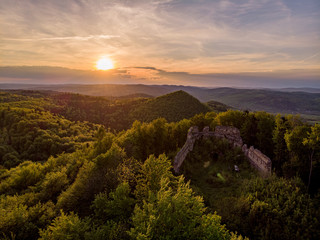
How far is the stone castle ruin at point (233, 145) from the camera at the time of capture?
1024 inches

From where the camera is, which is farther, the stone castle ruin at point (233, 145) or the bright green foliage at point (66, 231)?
the stone castle ruin at point (233, 145)

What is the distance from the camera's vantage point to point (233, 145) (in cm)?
3569

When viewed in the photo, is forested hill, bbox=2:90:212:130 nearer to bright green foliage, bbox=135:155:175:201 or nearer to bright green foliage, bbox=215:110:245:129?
bright green foliage, bbox=215:110:245:129

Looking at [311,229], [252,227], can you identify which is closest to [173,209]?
[252,227]

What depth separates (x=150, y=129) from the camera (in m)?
37.7

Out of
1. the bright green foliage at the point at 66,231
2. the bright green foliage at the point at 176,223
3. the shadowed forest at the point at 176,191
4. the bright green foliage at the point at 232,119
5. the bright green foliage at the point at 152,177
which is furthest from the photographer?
the bright green foliage at the point at 232,119

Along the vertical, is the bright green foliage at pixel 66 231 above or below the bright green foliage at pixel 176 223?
below

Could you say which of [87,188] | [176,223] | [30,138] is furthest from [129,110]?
[176,223]

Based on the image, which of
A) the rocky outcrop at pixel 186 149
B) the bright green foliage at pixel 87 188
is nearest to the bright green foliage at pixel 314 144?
the rocky outcrop at pixel 186 149

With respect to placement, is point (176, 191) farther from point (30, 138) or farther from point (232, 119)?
point (30, 138)

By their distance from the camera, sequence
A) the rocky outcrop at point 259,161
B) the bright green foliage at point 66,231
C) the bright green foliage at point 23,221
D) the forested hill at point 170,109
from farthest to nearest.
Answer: the forested hill at point 170,109 < the rocky outcrop at point 259,161 < the bright green foliage at point 23,221 < the bright green foliage at point 66,231

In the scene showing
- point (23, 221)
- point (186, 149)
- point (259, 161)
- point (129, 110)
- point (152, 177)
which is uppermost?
point (152, 177)

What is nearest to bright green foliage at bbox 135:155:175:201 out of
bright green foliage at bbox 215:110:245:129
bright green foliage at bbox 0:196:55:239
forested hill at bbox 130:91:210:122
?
bright green foliage at bbox 0:196:55:239

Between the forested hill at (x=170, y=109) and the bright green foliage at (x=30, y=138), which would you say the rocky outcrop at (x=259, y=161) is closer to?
the bright green foliage at (x=30, y=138)
